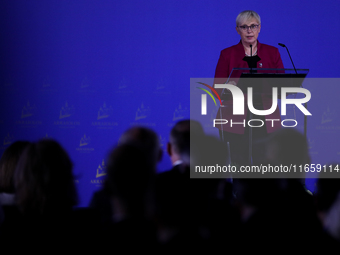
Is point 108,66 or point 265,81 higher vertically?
point 108,66

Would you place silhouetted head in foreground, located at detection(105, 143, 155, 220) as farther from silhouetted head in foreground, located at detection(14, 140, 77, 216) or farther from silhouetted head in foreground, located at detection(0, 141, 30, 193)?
silhouetted head in foreground, located at detection(0, 141, 30, 193)

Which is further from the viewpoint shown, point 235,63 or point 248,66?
point 235,63

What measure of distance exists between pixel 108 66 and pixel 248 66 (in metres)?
1.87

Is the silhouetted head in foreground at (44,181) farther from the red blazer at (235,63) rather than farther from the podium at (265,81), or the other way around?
the red blazer at (235,63)

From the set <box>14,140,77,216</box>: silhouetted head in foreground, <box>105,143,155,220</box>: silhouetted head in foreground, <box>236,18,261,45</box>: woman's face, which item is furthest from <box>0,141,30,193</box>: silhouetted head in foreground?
<box>236,18,261,45</box>: woman's face

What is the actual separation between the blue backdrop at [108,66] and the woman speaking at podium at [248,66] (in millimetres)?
1081

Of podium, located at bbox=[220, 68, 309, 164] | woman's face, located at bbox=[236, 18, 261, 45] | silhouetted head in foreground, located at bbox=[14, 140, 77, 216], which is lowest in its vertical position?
silhouetted head in foreground, located at bbox=[14, 140, 77, 216]

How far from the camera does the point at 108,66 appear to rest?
397 cm

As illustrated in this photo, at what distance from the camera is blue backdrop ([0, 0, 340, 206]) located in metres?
3.94

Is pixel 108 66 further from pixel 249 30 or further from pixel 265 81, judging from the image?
pixel 265 81

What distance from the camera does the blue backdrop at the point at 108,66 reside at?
394 cm

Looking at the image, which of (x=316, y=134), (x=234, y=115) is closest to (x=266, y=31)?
(x=316, y=134)

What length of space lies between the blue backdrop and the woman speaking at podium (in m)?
1.08

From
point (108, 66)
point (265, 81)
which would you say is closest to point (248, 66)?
point (265, 81)
